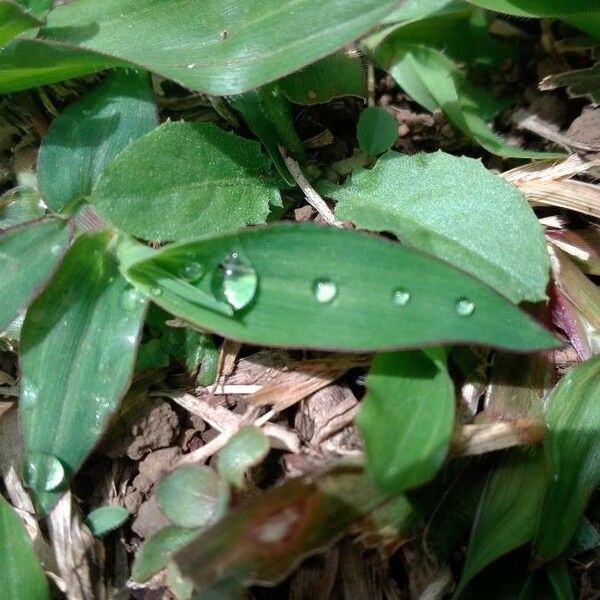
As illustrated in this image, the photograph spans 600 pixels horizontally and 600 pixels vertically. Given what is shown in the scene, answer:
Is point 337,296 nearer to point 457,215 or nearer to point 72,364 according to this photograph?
point 457,215

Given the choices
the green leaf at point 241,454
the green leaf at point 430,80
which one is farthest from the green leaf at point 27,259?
the green leaf at point 430,80

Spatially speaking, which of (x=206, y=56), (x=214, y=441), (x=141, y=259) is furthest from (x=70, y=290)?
(x=206, y=56)

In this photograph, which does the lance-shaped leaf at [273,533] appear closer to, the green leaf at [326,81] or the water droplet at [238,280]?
the water droplet at [238,280]

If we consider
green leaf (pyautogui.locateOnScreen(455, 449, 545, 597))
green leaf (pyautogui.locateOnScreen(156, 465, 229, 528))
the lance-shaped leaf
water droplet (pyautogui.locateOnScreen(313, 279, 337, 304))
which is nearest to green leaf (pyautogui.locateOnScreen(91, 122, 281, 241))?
water droplet (pyautogui.locateOnScreen(313, 279, 337, 304))

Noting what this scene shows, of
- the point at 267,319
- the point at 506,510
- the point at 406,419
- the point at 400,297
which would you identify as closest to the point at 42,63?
the point at 267,319

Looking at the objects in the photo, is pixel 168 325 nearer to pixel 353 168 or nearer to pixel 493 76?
pixel 353 168

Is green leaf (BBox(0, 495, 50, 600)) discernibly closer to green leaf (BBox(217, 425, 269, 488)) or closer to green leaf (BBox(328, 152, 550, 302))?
green leaf (BBox(217, 425, 269, 488))
